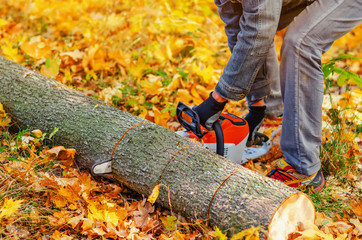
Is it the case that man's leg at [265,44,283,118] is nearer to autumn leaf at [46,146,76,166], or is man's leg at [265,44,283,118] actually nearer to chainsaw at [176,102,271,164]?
chainsaw at [176,102,271,164]

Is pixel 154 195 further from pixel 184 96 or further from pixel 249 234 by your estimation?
pixel 184 96

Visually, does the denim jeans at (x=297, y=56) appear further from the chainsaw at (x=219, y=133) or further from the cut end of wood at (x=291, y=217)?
the cut end of wood at (x=291, y=217)

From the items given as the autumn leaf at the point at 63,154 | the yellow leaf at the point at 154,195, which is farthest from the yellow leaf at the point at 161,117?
the yellow leaf at the point at 154,195

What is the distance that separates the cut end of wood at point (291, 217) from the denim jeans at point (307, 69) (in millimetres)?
448

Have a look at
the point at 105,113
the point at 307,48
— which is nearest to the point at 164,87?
the point at 105,113

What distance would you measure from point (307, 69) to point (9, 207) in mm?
1852

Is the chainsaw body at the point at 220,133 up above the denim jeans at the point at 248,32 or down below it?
below

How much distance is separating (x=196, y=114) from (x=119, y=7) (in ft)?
11.7

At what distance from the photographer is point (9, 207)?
1.68 m

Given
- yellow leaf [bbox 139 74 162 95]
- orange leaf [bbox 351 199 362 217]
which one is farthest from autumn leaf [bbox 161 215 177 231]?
yellow leaf [bbox 139 74 162 95]

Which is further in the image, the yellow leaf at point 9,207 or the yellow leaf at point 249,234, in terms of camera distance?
the yellow leaf at point 9,207

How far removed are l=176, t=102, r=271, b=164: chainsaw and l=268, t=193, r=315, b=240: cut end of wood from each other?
601 millimetres

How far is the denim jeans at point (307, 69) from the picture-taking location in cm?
189

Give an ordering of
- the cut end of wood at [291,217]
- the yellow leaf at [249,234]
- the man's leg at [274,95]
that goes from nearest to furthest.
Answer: the yellow leaf at [249,234], the cut end of wood at [291,217], the man's leg at [274,95]
